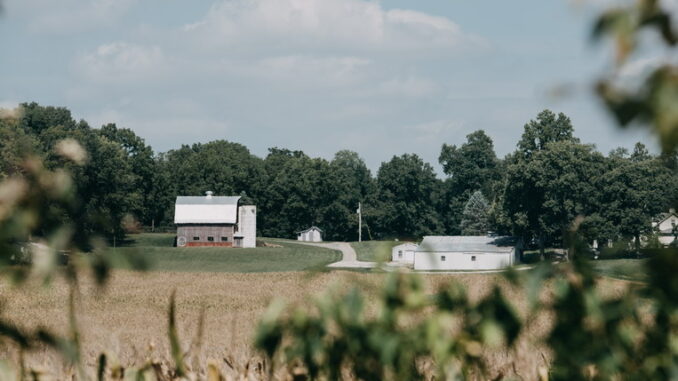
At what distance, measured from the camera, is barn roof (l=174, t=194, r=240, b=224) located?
290 feet

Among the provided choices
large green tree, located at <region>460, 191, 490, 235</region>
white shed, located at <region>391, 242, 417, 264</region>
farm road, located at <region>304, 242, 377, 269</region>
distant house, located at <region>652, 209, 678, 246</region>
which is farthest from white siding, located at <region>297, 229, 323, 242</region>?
distant house, located at <region>652, 209, 678, 246</region>

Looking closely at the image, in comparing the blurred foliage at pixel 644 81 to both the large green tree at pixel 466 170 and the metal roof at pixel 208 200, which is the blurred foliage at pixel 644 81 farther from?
the large green tree at pixel 466 170

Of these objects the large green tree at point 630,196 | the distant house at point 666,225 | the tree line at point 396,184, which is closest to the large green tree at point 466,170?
the tree line at point 396,184

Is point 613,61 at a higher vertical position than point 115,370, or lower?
higher

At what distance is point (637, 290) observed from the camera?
2.08 metres

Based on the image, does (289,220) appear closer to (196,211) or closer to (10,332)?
(196,211)

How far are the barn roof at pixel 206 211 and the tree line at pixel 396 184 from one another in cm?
524

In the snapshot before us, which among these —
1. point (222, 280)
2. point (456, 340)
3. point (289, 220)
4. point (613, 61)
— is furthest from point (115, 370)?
point (289, 220)

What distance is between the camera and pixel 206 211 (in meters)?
89.6

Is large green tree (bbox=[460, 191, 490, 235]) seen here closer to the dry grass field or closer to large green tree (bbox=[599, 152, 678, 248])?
large green tree (bbox=[599, 152, 678, 248])

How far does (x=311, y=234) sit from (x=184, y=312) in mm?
91089

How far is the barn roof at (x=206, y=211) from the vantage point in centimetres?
8825

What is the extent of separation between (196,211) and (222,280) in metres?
52.3

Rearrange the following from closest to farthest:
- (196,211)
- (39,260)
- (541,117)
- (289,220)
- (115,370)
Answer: (39,260) → (115,370) → (541,117) → (196,211) → (289,220)
